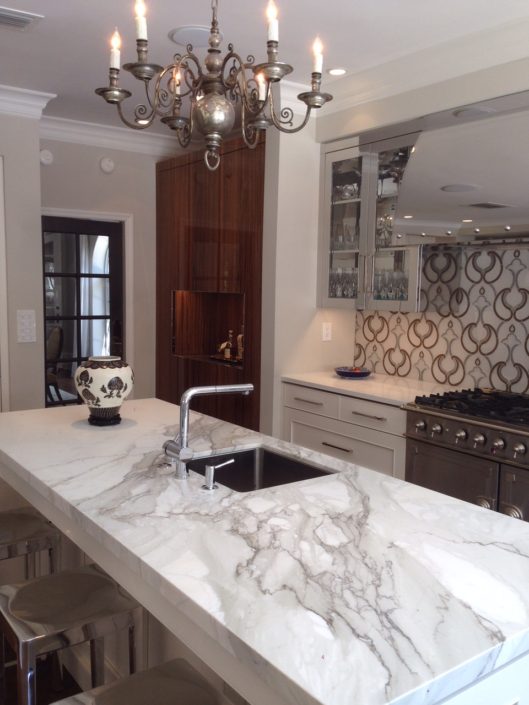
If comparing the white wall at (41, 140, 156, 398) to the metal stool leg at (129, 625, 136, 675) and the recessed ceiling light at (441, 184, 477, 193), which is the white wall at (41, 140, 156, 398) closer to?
the recessed ceiling light at (441, 184, 477, 193)

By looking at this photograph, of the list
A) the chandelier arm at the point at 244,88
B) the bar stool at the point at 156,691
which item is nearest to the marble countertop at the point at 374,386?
the chandelier arm at the point at 244,88

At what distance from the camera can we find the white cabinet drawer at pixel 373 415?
129 inches

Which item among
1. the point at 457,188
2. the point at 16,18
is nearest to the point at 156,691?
the point at 457,188

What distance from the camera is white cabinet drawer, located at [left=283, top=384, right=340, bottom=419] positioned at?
12.1 feet

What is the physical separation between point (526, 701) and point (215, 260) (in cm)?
365

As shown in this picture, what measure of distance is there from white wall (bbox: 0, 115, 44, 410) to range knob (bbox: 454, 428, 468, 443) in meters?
2.83

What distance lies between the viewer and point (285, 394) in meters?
3.98

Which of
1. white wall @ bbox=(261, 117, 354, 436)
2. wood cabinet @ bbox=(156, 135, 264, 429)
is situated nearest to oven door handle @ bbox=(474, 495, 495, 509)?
white wall @ bbox=(261, 117, 354, 436)

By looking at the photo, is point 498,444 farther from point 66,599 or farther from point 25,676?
point 25,676

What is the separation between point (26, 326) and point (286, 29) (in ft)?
8.34

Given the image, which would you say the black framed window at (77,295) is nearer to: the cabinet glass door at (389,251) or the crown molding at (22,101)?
the crown molding at (22,101)

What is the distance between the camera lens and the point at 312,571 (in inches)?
51.3

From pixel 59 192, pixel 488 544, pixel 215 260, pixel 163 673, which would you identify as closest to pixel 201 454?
pixel 163 673

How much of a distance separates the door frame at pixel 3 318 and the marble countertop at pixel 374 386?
1.87m
